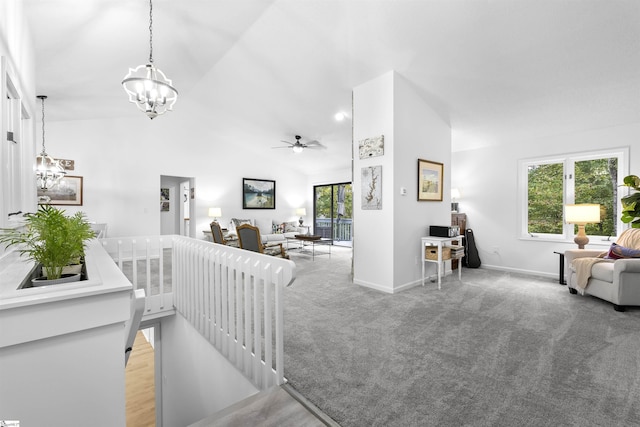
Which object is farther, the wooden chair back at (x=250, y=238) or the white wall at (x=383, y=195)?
the wooden chair back at (x=250, y=238)

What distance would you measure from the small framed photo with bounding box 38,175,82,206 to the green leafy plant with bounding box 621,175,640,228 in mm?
9109

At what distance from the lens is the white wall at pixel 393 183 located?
3.85m

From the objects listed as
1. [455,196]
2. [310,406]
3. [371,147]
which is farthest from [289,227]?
[310,406]

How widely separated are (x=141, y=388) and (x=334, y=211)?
634 centimetres

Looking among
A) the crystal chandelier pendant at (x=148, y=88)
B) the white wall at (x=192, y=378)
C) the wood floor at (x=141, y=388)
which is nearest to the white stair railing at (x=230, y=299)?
the white wall at (x=192, y=378)

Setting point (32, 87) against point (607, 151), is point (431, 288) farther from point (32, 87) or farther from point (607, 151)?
point (32, 87)

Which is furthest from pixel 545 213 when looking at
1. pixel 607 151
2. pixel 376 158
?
pixel 376 158

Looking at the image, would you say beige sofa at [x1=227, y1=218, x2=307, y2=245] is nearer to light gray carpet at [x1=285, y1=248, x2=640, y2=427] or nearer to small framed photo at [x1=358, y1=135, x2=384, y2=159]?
small framed photo at [x1=358, y1=135, x2=384, y2=159]

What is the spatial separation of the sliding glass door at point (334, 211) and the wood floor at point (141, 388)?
5548 mm

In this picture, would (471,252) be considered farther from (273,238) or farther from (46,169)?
(46,169)

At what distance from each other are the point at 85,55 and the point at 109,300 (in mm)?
3598

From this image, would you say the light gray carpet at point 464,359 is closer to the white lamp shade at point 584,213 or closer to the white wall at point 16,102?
the white lamp shade at point 584,213

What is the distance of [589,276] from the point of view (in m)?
3.44

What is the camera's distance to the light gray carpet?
1.56 meters
